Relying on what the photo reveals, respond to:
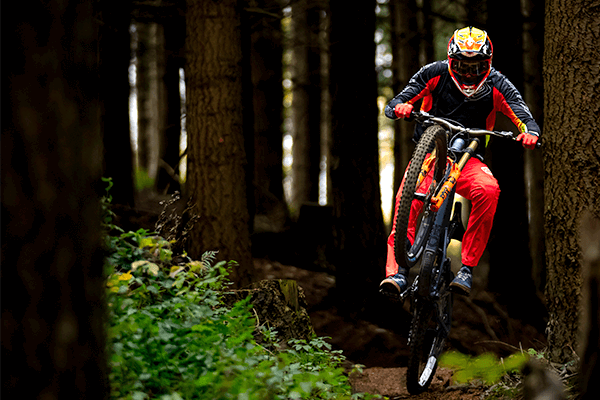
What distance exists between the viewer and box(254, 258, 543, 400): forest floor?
5.89 metres

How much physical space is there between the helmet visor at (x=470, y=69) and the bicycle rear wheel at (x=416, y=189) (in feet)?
1.97

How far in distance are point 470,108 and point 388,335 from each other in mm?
4291

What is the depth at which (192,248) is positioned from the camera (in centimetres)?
726

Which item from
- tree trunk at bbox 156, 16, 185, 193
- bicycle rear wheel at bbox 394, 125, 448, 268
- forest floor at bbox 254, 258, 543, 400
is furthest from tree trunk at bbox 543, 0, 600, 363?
tree trunk at bbox 156, 16, 185, 193

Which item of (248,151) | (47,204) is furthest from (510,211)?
(47,204)

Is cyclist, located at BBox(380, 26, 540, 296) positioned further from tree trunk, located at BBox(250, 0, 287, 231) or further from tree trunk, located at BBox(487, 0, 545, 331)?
tree trunk, located at BBox(250, 0, 287, 231)

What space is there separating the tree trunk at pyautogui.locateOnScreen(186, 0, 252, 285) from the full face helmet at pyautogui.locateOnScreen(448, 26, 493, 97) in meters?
3.00

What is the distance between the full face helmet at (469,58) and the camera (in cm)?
505

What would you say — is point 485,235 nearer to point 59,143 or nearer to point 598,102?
point 598,102

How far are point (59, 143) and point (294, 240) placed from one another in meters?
9.36

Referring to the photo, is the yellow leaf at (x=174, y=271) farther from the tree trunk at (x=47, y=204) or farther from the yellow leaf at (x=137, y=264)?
the tree trunk at (x=47, y=204)

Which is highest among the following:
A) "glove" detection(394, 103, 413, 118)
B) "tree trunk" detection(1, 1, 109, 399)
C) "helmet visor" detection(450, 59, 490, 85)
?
"helmet visor" detection(450, 59, 490, 85)

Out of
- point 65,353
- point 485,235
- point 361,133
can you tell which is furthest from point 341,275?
point 65,353

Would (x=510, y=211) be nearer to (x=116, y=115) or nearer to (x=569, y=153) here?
(x=569, y=153)
